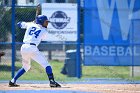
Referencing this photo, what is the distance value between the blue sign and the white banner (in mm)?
515

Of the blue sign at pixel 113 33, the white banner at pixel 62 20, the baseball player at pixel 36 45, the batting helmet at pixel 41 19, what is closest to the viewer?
the baseball player at pixel 36 45

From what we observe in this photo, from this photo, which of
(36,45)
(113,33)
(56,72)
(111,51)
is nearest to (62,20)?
(113,33)

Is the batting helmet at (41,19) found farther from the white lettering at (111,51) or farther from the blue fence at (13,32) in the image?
the white lettering at (111,51)

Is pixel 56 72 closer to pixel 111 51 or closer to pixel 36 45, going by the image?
pixel 111 51

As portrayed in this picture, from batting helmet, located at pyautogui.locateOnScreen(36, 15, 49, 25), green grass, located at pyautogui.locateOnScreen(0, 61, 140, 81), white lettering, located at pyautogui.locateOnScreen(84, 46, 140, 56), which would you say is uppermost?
batting helmet, located at pyautogui.locateOnScreen(36, 15, 49, 25)

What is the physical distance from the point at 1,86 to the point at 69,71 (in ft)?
13.6

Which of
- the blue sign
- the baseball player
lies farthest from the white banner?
the baseball player

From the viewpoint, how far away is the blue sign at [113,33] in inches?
640

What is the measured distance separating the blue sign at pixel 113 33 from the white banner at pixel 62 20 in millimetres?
515

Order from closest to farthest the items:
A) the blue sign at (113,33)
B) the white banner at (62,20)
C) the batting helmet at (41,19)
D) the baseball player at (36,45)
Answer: the baseball player at (36,45)
the batting helmet at (41,19)
the white banner at (62,20)
the blue sign at (113,33)

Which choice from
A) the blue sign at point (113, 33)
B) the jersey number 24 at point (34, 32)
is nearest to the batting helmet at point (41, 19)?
the jersey number 24 at point (34, 32)

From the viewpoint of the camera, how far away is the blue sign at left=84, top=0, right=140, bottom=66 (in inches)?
640

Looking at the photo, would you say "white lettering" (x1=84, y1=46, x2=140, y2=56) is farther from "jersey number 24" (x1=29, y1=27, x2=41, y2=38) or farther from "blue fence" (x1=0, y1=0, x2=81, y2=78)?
"jersey number 24" (x1=29, y1=27, x2=41, y2=38)

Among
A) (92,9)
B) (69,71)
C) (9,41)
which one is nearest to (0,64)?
(9,41)
